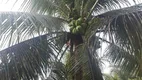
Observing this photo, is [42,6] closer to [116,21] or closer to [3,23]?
[3,23]

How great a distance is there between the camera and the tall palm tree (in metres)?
4.65

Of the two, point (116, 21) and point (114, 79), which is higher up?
point (116, 21)

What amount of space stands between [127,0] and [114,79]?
7235mm

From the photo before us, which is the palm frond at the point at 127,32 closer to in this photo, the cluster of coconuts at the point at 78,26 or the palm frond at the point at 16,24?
the cluster of coconuts at the point at 78,26

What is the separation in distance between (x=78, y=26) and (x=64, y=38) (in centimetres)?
55

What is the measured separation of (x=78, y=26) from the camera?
5.43 m

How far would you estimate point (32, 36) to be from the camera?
224 inches

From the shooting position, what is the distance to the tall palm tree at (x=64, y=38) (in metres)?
4.65

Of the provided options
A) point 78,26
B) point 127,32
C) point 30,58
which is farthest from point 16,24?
point 127,32

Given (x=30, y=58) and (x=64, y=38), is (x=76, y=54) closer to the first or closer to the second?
(x=64, y=38)

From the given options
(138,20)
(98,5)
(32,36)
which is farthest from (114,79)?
(138,20)

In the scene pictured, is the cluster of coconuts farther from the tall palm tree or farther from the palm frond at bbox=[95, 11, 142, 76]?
the palm frond at bbox=[95, 11, 142, 76]

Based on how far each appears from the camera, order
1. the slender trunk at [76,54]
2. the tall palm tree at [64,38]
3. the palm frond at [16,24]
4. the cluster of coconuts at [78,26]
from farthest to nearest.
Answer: the cluster of coconuts at [78,26], the slender trunk at [76,54], the palm frond at [16,24], the tall palm tree at [64,38]

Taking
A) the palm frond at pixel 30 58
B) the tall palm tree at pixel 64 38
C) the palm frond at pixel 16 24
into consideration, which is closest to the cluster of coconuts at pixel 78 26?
the tall palm tree at pixel 64 38
